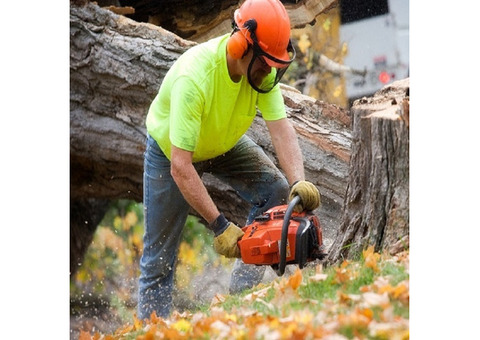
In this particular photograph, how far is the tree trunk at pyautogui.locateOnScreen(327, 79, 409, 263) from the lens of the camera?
2545 mm

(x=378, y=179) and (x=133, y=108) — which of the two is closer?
A: (x=378, y=179)

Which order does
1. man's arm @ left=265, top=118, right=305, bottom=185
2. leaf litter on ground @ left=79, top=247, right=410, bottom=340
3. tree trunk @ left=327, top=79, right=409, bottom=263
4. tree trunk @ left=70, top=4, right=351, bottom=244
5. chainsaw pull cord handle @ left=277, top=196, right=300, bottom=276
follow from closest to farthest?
leaf litter on ground @ left=79, top=247, right=410, bottom=340 < tree trunk @ left=327, top=79, right=409, bottom=263 < chainsaw pull cord handle @ left=277, top=196, right=300, bottom=276 < man's arm @ left=265, top=118, right=305, bottom=185 < tree trunk @ left=70, top=4, right=351, bottom=244

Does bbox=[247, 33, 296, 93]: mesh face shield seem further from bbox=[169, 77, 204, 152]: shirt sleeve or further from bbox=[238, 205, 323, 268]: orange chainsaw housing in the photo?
bbox=[238, 205, 323, 268]: orange chainsaw housing

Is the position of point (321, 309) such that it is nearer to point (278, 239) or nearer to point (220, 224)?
point (278, 239)

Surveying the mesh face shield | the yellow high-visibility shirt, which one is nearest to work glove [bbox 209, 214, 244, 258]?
the yellow high-visibility shirt

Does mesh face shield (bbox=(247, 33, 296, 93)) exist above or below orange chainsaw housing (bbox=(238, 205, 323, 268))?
above

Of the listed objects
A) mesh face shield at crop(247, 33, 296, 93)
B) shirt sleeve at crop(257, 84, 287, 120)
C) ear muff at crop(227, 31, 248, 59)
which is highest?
ear muff at crop(227, 31, 248, 59)

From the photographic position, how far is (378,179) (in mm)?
2633

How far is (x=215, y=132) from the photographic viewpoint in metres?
3.02

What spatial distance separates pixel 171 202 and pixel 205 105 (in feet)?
1.72

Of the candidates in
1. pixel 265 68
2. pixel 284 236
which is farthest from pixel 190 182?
pixel 265 68
